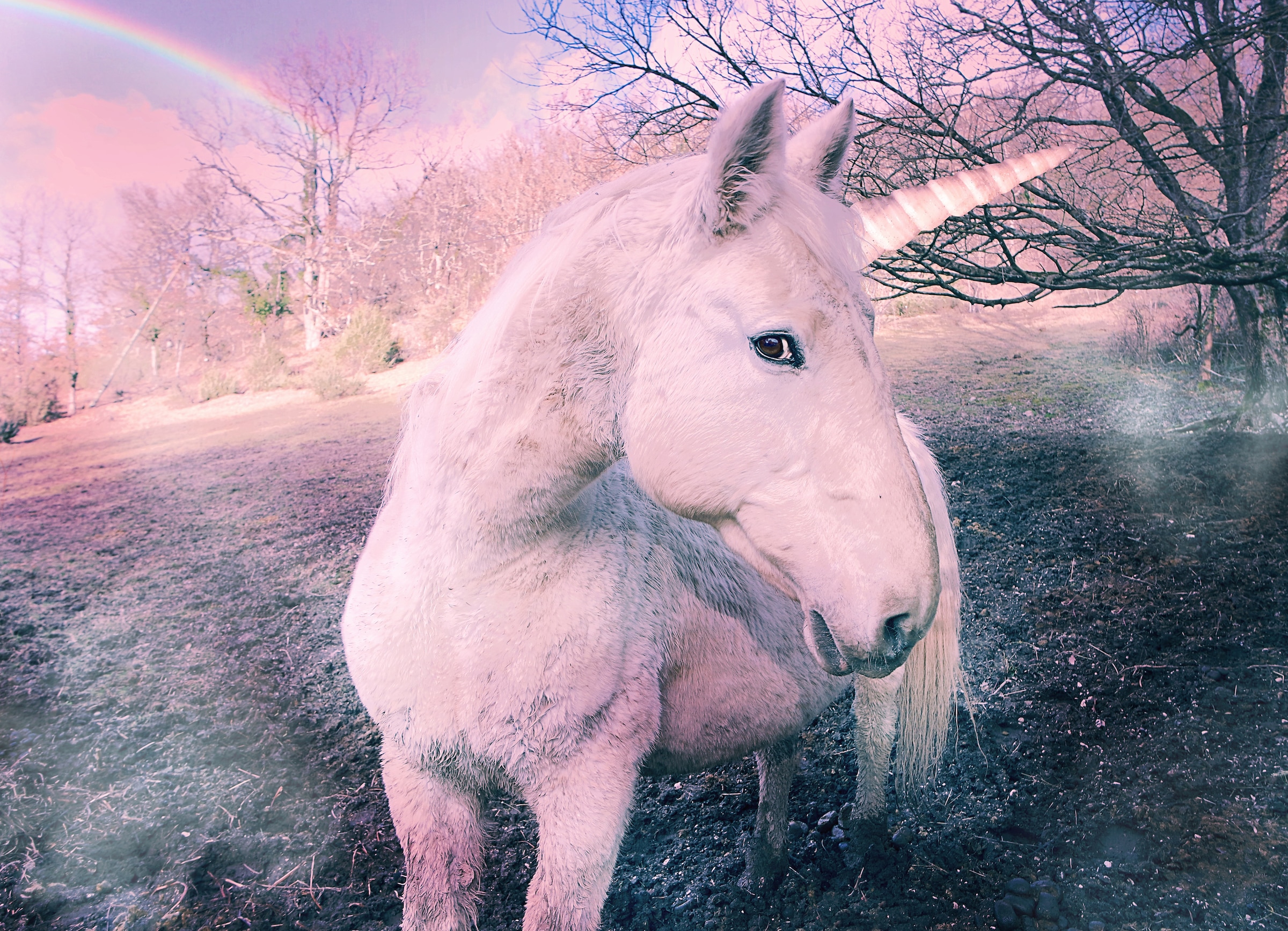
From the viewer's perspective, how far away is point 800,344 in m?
1.01

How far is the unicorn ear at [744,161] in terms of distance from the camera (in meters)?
0.98

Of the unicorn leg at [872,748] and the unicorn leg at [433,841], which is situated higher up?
the unicorn leg at [433,841]

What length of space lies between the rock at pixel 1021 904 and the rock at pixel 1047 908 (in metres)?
0.01

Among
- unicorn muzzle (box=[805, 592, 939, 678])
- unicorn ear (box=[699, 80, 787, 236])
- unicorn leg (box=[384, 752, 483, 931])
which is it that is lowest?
unicorn leg (box=[384, 752, 483, 931])

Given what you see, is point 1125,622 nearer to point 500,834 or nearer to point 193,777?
point 500,834

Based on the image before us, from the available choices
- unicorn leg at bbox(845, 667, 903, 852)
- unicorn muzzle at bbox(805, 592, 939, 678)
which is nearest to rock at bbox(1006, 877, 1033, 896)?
unicorn leg at bbox(845, 667, 903, 852)

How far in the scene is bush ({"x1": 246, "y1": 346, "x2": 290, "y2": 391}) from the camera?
8438mm

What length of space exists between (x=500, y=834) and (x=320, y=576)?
2.94 m

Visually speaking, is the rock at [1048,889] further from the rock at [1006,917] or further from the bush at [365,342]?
the bush at [365,342]

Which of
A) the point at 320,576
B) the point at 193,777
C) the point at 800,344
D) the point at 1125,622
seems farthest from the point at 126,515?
the point at 1125,622

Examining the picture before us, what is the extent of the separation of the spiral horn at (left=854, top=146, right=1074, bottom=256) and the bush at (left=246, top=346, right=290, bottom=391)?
360 inches

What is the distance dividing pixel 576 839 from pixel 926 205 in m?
1.75

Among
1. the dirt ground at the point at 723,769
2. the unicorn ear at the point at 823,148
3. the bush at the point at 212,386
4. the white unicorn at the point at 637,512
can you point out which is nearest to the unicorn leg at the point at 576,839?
the white unicorn at the point at 637,512

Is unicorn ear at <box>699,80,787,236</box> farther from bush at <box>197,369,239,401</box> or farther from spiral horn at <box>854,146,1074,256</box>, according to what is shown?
bush at <box>197,369,239,401</box>
